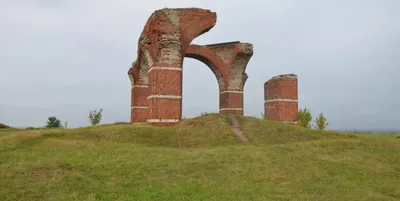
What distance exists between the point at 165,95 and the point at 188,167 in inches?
302

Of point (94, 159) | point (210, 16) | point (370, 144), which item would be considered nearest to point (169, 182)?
point (94, 159)

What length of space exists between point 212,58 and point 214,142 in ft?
34.4

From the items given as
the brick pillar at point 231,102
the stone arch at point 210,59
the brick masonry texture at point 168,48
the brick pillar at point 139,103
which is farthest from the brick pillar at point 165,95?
the brick pillar at point 231,102

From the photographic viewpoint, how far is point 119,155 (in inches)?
358

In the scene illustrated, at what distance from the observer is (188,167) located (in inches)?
319

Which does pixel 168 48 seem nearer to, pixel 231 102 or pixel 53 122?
pixel 231 102

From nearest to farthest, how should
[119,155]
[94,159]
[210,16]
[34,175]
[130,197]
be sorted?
[130,197] < [34,175] < [94,159] < [119,155] < [210,16]

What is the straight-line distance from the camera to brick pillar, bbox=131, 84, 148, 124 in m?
21.5

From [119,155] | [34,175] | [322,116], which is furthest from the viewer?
[322,116]

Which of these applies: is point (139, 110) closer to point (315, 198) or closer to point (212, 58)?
point (212, 58)

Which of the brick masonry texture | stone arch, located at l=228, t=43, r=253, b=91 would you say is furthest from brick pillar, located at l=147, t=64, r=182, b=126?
stone arch, located at l=228, t=43, r=253, b=91

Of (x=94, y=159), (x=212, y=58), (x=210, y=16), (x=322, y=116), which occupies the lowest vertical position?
(x=94, y=159)

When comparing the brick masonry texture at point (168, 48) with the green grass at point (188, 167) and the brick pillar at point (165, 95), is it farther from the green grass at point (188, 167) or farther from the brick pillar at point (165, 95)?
the green grass at point (188, 167)

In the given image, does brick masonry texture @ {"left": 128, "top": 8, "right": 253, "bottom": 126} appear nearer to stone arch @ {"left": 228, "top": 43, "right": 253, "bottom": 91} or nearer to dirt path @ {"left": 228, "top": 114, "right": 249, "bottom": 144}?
dirt path @ {"left": 228, "top": 114, "right": 249, "bottom": 144}
